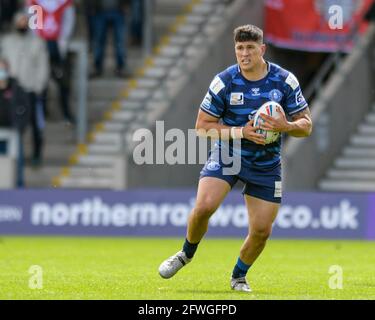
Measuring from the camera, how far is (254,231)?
40.2 feet

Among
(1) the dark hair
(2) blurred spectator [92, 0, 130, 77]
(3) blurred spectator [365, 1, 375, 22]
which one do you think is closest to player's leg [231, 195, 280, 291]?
(1) the dark hair

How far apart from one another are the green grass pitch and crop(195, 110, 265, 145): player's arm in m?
1.43

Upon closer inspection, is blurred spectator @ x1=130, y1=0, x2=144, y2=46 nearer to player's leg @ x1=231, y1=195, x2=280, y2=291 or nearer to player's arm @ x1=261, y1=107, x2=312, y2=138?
player's arm @ x1=261, y1=107, x2=312, y2=138

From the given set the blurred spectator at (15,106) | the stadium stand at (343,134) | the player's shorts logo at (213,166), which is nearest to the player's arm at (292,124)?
the player's shorts logo at (213,166)

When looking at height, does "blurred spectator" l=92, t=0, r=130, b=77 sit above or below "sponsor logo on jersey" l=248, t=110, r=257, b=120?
above

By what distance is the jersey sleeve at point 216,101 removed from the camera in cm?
1223

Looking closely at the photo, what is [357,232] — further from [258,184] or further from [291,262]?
[258,184]

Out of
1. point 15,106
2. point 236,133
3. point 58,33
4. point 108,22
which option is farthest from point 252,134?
point 108,22

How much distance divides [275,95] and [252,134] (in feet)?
1.70

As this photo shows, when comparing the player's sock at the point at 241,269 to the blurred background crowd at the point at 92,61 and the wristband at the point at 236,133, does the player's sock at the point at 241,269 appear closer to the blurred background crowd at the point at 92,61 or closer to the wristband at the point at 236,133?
the wristband at the point at 236,133

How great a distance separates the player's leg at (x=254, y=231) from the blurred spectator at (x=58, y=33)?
1200 cm

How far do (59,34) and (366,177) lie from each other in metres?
6.35

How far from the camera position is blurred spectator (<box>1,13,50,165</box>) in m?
23.4
